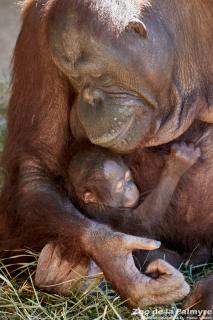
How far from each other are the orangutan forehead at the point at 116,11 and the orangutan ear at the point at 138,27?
0.05ft

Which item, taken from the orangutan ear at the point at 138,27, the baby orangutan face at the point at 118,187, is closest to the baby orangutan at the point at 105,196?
the baby orangutan face at the point at 118,187

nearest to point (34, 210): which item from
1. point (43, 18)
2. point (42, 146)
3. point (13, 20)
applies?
point (42, 146)

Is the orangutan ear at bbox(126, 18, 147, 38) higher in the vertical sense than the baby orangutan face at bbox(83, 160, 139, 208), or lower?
higher

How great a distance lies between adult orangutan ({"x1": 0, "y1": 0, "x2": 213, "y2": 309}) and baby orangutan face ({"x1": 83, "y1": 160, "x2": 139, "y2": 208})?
0.06 m

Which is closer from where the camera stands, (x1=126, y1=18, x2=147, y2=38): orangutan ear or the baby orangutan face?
(x1=126, y1=18, x2=147, y2=38): orangutan ear

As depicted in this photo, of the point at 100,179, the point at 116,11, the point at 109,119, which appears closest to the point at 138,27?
the point at 116,11

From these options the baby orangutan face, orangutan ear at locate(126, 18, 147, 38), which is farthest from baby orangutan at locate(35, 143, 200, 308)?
orangutan ear at locate(126, 18, 147, 38)

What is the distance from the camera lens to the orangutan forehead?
8.61ft

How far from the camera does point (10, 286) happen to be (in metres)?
3.05

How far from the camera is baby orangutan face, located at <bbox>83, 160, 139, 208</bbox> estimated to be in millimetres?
2941

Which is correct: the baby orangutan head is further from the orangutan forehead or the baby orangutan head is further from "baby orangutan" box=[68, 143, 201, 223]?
the orangutan forehead

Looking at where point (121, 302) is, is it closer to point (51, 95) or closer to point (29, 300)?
point (29, 300)

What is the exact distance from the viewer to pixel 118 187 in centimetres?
297

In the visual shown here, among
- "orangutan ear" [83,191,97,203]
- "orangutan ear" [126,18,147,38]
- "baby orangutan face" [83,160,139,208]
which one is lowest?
"orangutan ear" [83,191,97,203]
